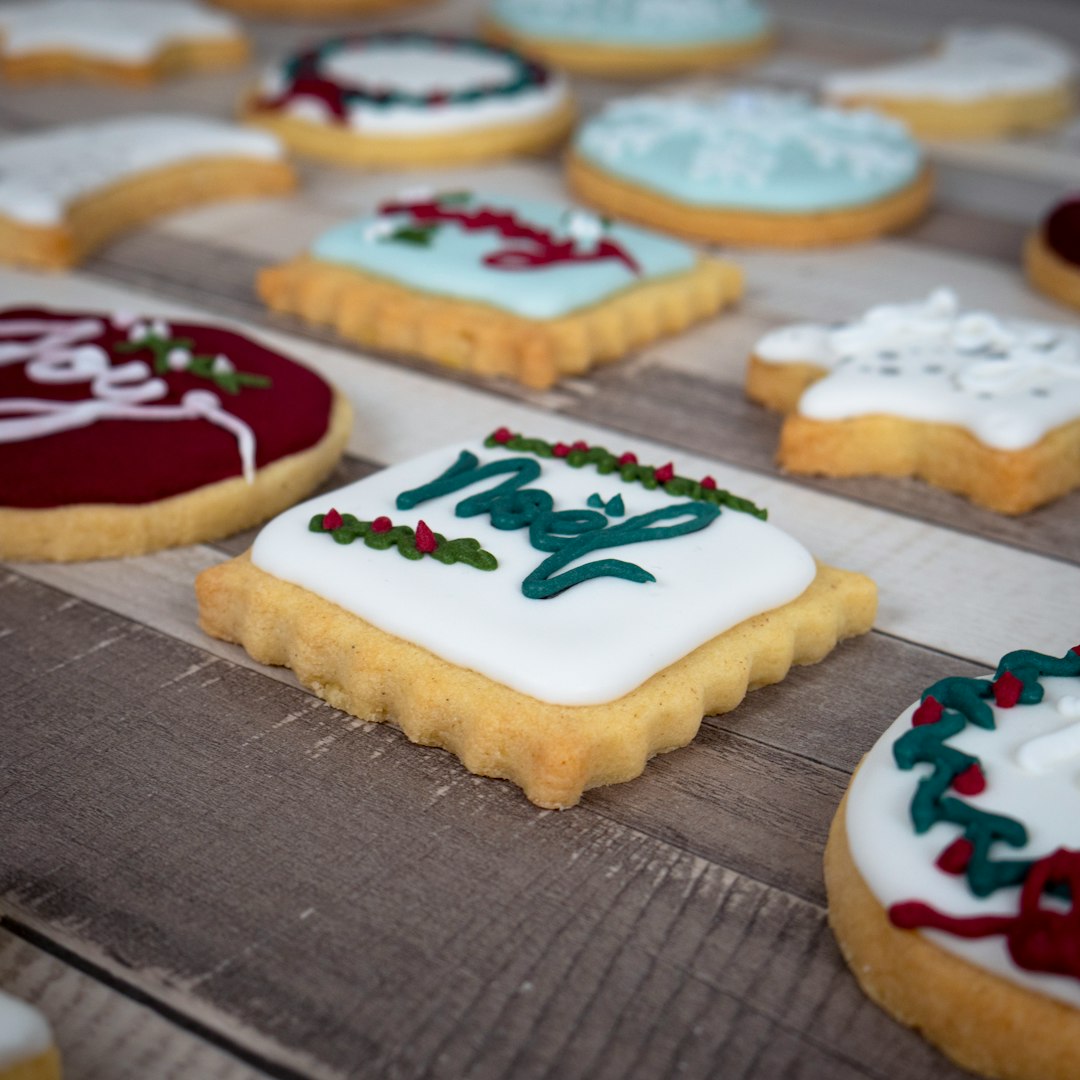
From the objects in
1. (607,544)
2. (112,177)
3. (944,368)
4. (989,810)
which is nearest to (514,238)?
(944,368)

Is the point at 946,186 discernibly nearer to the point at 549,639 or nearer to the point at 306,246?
the point at 306,246

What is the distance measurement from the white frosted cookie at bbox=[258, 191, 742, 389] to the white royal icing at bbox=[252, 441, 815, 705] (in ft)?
1.74

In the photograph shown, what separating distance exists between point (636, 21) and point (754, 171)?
3.79 feet

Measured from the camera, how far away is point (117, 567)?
1.54 meters

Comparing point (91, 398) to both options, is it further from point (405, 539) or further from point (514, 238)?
point (514, 238)

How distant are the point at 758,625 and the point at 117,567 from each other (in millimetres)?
659

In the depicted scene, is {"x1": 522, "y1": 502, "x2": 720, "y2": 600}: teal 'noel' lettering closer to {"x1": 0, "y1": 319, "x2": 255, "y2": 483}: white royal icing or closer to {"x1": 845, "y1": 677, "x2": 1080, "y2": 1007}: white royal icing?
{"x1": 845, "y1": 677, "x2": 1080, "y2": 1007}: white royal icing

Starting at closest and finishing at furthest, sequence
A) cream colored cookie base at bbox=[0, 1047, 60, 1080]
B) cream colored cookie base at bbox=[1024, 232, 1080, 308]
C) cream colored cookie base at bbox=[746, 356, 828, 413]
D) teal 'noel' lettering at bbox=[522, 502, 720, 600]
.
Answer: cream colored cookie base at bbox=[0, 1047, 60, 1080] < teal 'noel' lettering at bbox=[522, 502, 720, 600] < cream colored cookie base at bbox=[746, 356, 828, 413] < cream colored cookie base at bbox=[1024, 232, 1080, 308]

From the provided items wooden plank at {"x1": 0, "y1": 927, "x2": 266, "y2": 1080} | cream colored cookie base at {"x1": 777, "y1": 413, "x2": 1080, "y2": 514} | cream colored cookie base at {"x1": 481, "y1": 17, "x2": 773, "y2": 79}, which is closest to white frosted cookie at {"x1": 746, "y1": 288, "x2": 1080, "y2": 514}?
cream colored cookie base at {"x1": 777, "y1": 413, "x2": 1080, "y2": 514}

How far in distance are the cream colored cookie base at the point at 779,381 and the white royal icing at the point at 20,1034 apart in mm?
1191

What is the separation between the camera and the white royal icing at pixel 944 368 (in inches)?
65.5

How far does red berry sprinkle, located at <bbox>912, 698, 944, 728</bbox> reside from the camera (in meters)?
1.14

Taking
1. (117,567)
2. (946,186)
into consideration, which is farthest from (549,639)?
(946,186)

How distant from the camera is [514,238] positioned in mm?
2078
